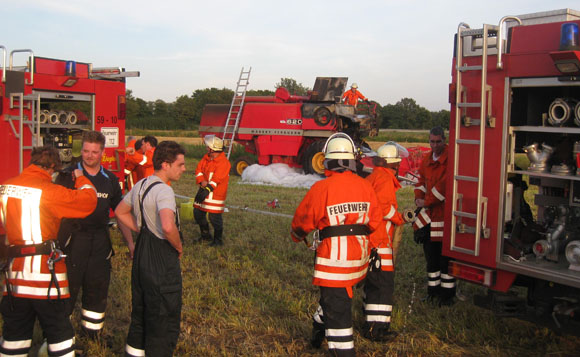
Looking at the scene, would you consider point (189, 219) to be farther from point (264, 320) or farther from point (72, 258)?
point (72, 258)

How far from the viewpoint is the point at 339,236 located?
159 inches

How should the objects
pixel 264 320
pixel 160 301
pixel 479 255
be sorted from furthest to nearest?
1. pixel 264 320
2. pixel 479 255
3. pixel 160 301

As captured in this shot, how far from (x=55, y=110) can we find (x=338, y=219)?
5.05 meters

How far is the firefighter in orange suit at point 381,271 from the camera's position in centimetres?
478

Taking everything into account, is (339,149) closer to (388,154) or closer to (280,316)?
(388,154)

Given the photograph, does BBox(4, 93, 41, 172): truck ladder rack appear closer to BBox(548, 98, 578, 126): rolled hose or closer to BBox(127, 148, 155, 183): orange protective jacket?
BBox(127, 148, 155, 183): orange protective jacket

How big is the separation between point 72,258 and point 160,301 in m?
1.07

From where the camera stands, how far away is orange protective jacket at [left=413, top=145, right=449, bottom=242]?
5547 millimetres

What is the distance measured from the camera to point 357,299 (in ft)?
19.2

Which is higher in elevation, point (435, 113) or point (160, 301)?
point (435, 113)

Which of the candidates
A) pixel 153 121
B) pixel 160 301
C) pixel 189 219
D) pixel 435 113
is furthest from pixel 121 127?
→ pixel 435 113

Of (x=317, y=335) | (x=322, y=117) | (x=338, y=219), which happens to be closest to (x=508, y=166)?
(x=338, y=219)

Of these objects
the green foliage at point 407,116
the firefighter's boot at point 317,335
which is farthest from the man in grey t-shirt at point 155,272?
the green foliage at point 407,116

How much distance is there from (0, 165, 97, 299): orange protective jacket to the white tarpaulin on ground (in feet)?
39.0
